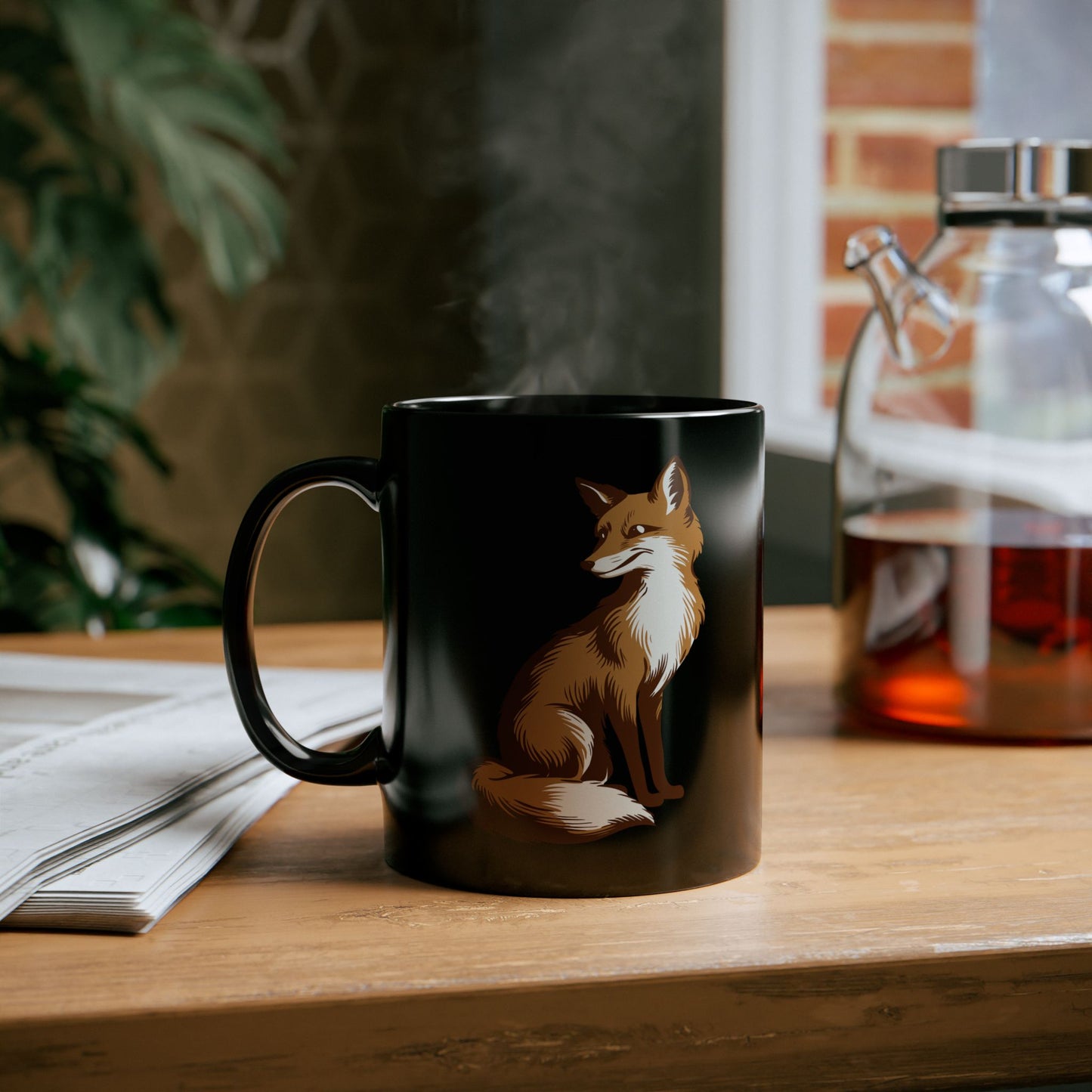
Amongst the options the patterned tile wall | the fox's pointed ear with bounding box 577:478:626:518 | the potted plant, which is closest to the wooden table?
the fox's pointed ear with bounding box 577:478:626:518

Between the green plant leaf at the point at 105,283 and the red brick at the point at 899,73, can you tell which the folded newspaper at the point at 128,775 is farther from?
the red brick at the point at 899,73

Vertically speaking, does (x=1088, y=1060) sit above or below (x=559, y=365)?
below

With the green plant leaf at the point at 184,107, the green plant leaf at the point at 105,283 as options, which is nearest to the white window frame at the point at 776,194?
the green plant leaf at the point at 184,107

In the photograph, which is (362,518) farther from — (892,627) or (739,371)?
(892,627)

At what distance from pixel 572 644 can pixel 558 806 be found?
0.17ft

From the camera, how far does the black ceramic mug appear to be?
40 centimetres

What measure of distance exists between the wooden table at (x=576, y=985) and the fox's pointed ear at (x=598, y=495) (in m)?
0.13

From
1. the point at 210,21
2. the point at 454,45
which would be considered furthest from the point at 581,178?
the point at 210,21

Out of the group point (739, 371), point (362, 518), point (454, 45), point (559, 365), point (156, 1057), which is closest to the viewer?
point (156, 1057)

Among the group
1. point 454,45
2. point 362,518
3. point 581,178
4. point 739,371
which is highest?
point 454,45

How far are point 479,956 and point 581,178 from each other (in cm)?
159

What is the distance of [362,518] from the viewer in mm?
2896

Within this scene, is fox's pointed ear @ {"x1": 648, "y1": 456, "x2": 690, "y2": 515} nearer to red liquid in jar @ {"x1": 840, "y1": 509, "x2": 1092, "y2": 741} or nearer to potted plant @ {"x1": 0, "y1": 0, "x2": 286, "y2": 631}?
red liquid in jar @ {"x1": 840, "y1": 509, "x2": 1092, "y2": 741}

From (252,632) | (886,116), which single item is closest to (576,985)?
(252,632)
